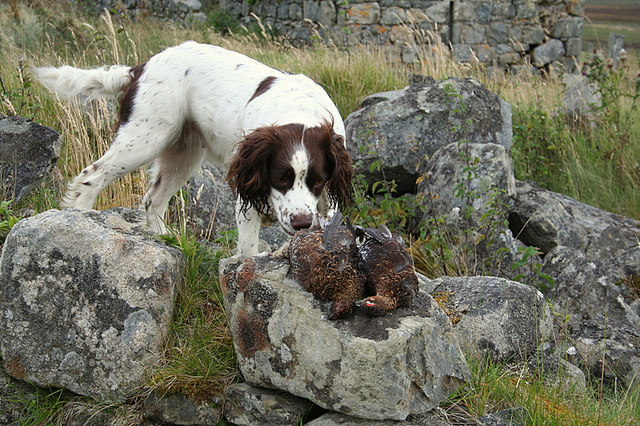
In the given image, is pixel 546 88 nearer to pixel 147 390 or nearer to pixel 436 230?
pixel 436 230

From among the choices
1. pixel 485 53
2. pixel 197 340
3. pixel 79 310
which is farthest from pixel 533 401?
pixel 485 53

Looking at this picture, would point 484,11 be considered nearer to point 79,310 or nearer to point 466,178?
point 466,178

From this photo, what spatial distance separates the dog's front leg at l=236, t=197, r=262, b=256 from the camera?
11.5 feet

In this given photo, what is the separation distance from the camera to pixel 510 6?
12.7 metres

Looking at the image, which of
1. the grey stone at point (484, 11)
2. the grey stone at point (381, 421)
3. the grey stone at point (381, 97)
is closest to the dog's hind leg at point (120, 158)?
the grey stone at point (381, 421)

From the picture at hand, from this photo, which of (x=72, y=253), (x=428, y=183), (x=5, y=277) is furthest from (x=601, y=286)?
(x=5, y=277)

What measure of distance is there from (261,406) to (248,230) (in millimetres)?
1085

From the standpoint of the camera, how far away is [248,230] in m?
3.54

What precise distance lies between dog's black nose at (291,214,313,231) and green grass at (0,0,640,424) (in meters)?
0.60

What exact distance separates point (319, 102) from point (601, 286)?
223cm

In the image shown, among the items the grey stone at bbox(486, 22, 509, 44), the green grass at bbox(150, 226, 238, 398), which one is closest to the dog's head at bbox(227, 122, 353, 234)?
Result: the green grass at bbox(150, 226, 238, 398)

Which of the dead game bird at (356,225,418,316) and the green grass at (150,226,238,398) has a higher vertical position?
the dead game bird at (356,225,418,316)

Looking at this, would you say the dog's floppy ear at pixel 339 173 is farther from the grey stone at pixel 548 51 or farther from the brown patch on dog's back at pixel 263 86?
the grey stone at pixel 548 51

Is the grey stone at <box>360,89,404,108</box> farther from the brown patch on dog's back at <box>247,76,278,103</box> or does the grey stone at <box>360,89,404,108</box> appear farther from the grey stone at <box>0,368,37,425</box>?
the grey stone at <box>0,368,37,425</box>
